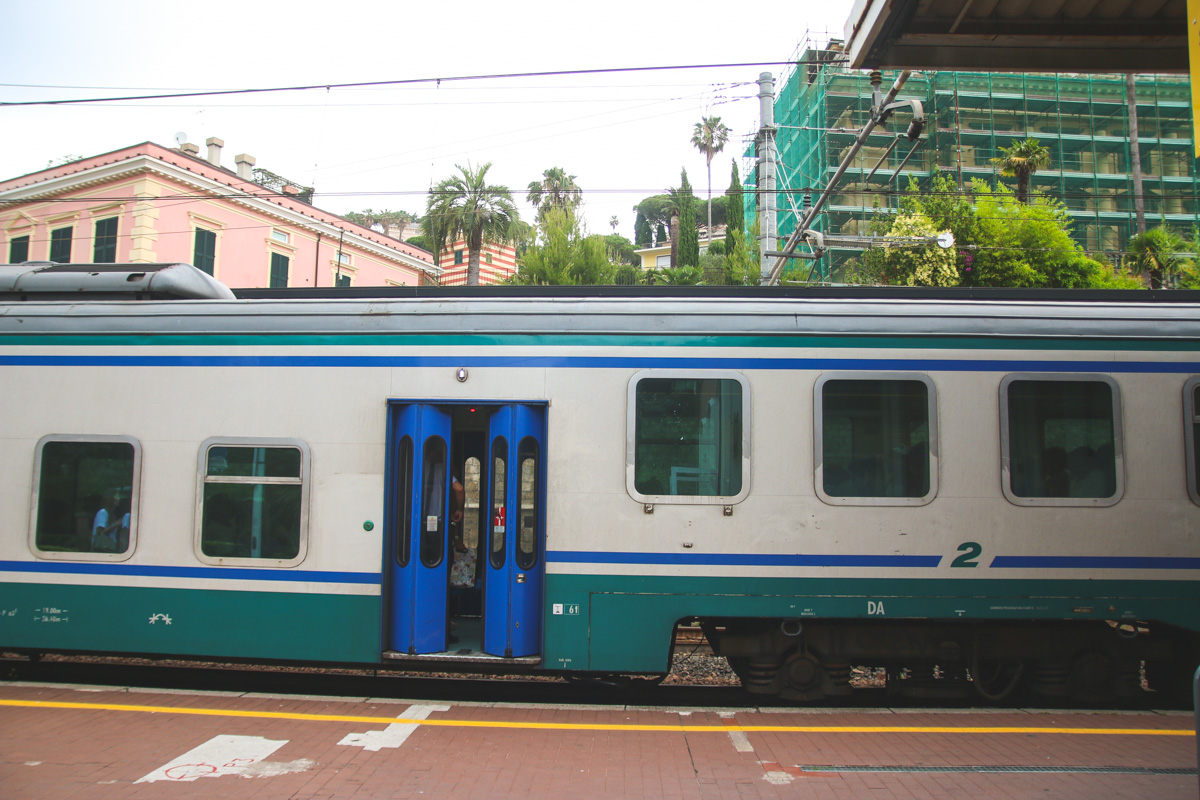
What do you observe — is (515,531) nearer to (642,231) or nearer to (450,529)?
(450,529)

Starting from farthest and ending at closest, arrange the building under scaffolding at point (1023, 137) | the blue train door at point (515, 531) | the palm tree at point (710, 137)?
the palm tree at point (710, 137) < the building under scaffolding at point (1023, 137) < the blue train door at point (515, 531)

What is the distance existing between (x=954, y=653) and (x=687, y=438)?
9.36 ft

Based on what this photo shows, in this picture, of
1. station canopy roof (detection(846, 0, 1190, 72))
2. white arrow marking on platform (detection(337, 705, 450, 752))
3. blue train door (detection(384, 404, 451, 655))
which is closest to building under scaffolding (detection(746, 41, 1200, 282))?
station canopy roof (detection(846, 0, 1190, 72))

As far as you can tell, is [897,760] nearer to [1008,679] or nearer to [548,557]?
[1008,679]

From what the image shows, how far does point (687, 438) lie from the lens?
6234 mm

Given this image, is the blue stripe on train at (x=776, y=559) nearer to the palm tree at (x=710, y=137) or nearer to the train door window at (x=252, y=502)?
the train door window at (x=252, y=502)

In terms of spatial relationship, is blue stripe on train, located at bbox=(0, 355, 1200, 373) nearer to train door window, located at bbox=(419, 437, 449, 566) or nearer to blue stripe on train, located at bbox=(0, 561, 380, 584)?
train door window, located at bbox=(419, 437, 449, 566)

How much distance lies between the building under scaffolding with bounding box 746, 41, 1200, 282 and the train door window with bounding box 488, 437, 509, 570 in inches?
1618

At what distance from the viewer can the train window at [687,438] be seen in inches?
244

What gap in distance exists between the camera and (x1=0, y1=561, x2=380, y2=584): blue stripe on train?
→ 633 cm

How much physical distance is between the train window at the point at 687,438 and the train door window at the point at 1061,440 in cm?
214

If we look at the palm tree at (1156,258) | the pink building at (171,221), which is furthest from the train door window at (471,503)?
the palm tree at (1156,258)

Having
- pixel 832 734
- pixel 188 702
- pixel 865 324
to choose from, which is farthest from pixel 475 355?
pixel 832 734

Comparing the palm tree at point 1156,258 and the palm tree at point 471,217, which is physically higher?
the palm tree at point 471,217
